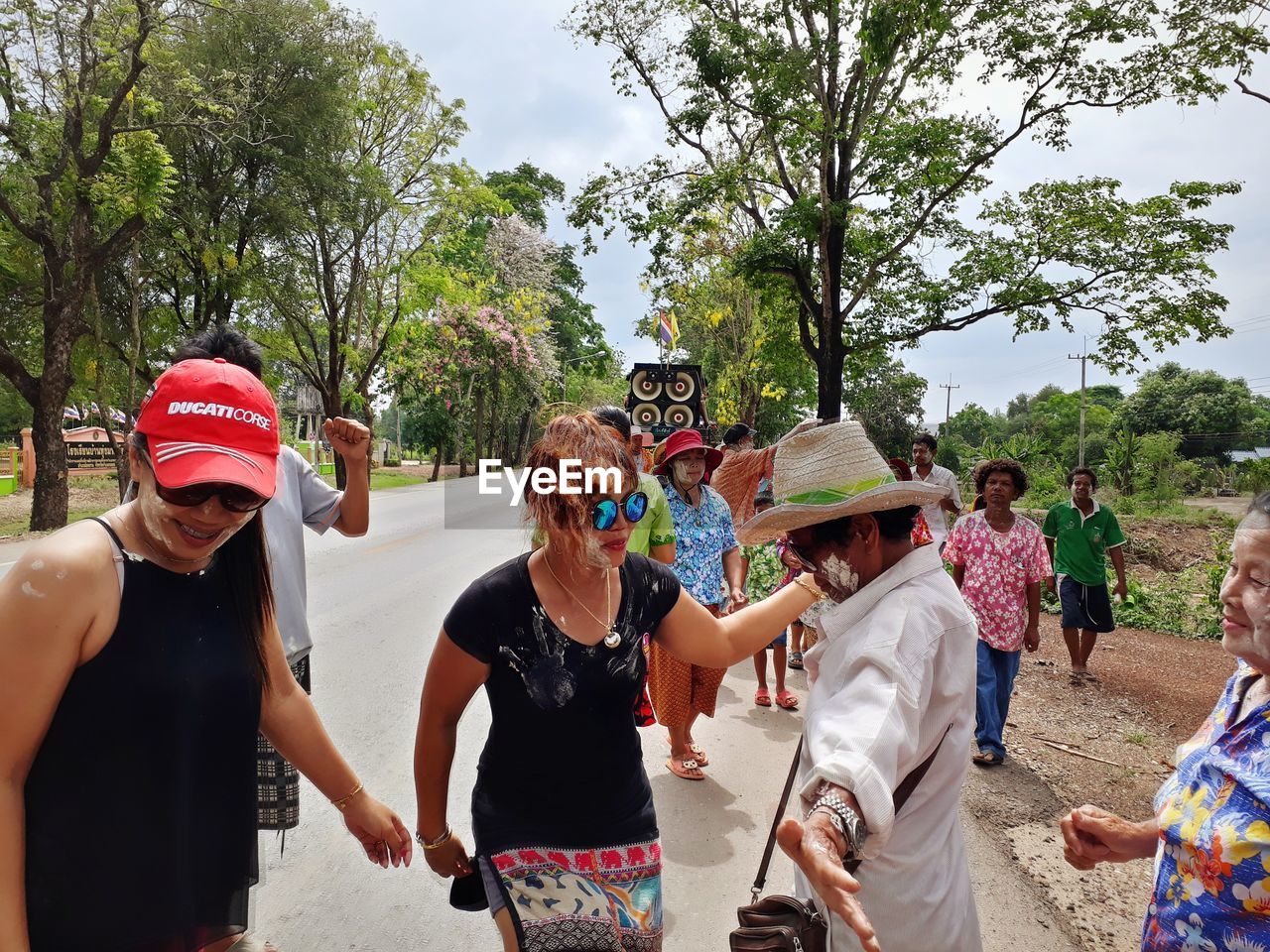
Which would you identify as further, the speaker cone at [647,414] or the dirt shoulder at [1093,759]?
the speaker cone at [647,414]

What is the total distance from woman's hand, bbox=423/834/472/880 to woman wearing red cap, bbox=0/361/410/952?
0.46 metres

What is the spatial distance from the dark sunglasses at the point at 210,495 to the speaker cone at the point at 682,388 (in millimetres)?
9778

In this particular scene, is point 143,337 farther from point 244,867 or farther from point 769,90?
point 244,867

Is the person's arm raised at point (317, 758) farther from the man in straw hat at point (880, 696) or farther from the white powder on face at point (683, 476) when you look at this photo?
the white powder on face at point (683, 476)

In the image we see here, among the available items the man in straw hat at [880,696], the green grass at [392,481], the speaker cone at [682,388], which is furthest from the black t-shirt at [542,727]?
the green grass at [392,481]

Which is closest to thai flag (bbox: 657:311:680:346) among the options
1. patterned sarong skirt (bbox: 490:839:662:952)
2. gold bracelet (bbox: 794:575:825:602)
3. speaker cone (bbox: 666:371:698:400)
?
speaker cone (bbox: 666:371:698:400)

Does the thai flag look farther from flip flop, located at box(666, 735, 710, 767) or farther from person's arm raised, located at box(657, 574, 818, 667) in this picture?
person's arm raised, located at box(657, 574, 818, 667)

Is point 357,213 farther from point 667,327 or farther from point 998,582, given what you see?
point 998,582

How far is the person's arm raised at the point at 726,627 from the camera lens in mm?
1991

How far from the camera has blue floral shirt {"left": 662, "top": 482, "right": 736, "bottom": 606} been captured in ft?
14.6

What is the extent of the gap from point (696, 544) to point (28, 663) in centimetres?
358

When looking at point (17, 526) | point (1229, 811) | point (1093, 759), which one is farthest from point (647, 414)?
point (17, 526)

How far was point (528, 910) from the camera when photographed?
169 centimetres

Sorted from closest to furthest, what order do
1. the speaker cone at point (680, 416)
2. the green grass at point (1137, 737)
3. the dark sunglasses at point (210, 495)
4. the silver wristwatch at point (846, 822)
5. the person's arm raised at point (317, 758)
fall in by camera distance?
the silver wristwatch at point (846, 822) → the dark sunglasses at point (210, 495) → the person's arm raised at point (317, 758) → the green grass at point (1137, 737) → the speaker cone at point (680, 416)
